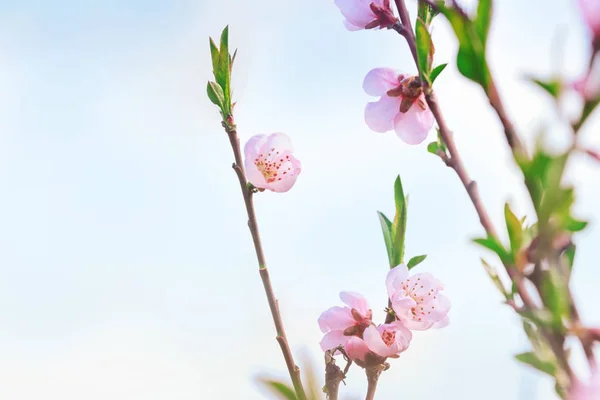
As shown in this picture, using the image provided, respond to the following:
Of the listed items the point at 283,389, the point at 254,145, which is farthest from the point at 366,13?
the point at 283,389

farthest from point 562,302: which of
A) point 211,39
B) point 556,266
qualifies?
point 211,39

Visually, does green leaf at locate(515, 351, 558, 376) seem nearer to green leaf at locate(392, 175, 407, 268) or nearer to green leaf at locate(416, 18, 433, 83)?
green leaf at locate(416, 18, 433, 83)

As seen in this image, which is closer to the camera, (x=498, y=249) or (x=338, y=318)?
(x=498, y=249)

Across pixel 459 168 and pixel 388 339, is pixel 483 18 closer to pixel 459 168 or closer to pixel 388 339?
pixel 459 168

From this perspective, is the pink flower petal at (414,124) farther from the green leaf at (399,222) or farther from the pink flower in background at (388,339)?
the pink flower in background at (388,339)

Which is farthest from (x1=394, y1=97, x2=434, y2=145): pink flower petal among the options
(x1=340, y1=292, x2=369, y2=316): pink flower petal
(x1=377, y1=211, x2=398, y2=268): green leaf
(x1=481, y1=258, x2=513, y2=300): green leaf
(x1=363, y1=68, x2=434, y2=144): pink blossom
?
(x1=481, y1=258, x2=513, y2=300): green leaf
